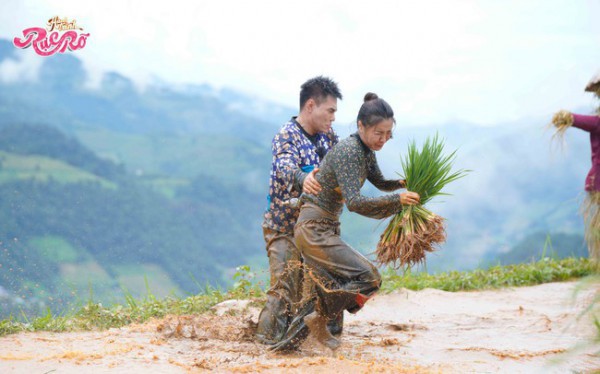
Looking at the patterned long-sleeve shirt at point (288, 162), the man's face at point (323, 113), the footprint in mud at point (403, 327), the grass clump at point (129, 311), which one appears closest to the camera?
the patterned long-sleeve shirt at point (288, 162)

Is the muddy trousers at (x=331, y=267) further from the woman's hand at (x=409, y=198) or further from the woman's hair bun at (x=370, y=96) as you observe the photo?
the woman's hair bun at (x=370, y=96)

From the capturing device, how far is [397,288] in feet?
25.7

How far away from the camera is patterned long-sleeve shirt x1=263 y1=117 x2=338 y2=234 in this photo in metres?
5.36

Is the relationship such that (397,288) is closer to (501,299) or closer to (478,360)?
(501,299)

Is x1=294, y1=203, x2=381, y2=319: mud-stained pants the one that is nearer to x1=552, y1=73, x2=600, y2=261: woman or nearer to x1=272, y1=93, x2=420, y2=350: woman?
x1=272, y1=93, x2=420, y2=350: woman

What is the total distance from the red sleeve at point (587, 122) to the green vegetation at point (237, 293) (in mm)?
1574

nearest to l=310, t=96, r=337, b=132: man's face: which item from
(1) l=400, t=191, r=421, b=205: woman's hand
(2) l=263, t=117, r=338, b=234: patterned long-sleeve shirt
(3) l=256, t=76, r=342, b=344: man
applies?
(3) l=256, t=76, r=342, b=344: man

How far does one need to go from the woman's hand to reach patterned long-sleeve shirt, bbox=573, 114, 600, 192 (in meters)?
3.94

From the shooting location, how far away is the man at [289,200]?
5.45 metres

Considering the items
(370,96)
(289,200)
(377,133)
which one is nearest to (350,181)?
(377,133)

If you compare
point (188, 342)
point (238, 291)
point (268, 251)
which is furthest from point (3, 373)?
point (238, 291)

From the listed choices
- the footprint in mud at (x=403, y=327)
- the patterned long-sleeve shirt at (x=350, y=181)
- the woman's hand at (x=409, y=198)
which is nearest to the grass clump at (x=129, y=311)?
the footprint in mud at (x=403, y=327)

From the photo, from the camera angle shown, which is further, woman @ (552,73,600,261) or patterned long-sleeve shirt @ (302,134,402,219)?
woman @ (552,73,600,261)

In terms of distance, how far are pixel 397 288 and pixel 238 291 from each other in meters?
1.73
